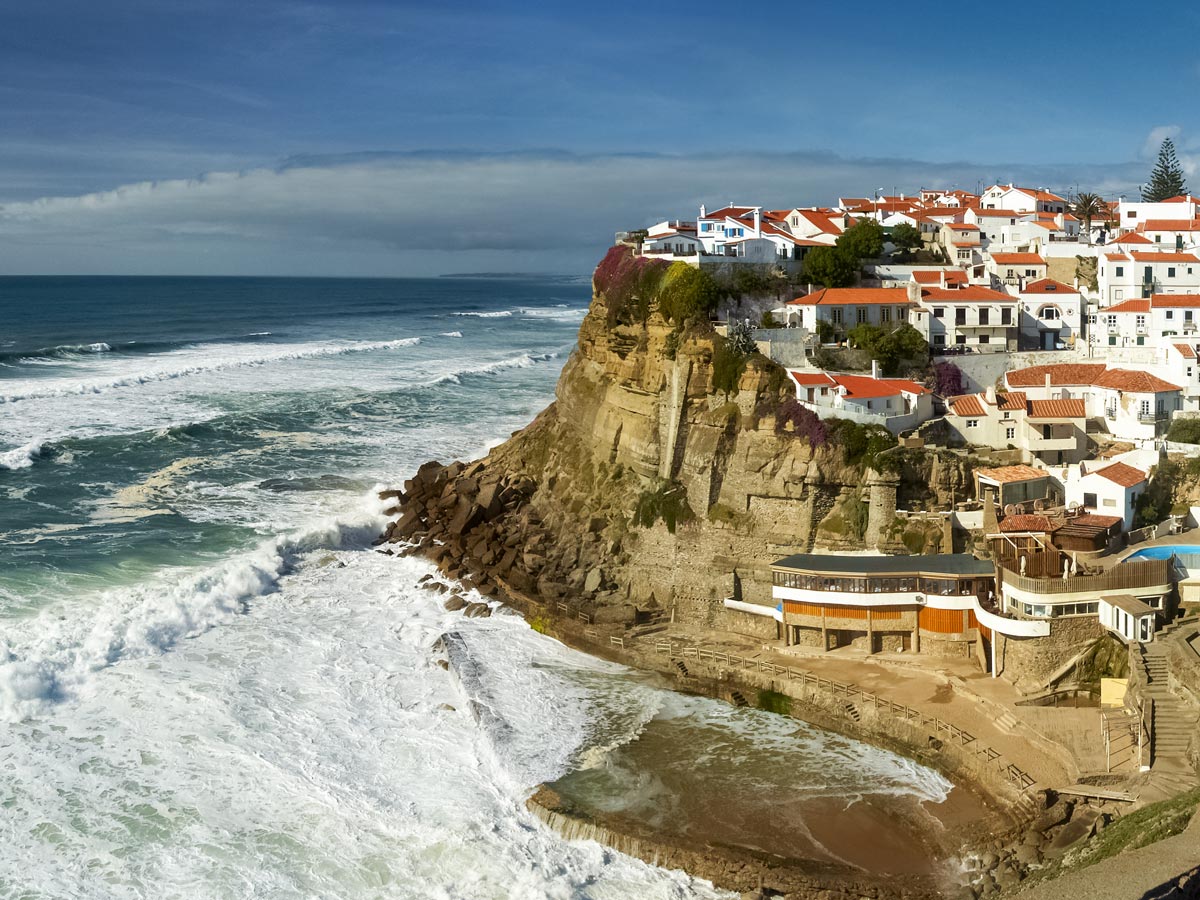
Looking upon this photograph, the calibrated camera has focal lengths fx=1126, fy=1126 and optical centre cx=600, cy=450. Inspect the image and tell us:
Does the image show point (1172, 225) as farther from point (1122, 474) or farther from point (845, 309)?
point (1122, 474)

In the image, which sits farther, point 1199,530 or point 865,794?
point 1199,530

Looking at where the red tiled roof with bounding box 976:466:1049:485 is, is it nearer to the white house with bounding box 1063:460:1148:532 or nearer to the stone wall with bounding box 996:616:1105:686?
the white house with bounding box 1063:460:1148:532

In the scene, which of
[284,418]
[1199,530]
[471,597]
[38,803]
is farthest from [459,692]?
[284,418]

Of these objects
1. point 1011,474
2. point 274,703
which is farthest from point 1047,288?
point 274,703

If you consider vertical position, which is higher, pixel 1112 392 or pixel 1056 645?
pixel 1112 392

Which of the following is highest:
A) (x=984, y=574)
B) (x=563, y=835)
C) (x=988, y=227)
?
(x=988, y=227)

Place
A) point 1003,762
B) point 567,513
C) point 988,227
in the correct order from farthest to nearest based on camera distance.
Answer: point 988,227, point 567,513, point 1003,762

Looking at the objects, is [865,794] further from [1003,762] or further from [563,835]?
[563,835]

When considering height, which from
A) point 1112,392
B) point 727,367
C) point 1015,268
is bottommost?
point 1112,392
